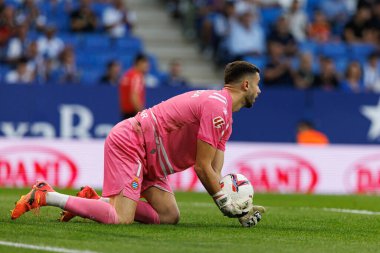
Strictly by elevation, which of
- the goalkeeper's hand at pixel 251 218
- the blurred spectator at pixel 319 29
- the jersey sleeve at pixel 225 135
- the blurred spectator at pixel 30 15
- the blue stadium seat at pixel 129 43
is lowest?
the goalkeeper's hand at pixel 251 218

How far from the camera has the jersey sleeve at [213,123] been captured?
9438 millimetres

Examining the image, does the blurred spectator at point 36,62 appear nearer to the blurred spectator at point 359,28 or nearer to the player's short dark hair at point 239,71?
the blurred spectator at point 359,28

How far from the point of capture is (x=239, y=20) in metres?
22.9

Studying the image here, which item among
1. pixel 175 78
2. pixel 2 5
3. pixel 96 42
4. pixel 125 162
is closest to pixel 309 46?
pixel 175 78

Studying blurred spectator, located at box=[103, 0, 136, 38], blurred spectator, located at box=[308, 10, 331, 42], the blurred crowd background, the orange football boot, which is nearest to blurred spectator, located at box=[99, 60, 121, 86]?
the blurred crowd background

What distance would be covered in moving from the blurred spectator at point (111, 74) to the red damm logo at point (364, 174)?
504 centimetres

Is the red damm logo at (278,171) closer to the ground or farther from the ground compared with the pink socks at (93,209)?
closer to the ground

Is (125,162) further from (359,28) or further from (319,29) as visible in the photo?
(359,28)

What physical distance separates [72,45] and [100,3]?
185 centimetres

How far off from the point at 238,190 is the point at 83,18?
507 inches

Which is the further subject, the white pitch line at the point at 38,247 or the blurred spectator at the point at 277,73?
the blurred spectator at the point at 277,73

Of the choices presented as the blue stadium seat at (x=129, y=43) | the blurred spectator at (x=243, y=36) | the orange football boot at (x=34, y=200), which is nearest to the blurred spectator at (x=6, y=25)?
the blue stadium seat at (x=129, y=43)

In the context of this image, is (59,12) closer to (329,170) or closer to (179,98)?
(329,170)

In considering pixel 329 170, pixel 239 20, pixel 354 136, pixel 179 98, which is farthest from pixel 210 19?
pixel 179 98
